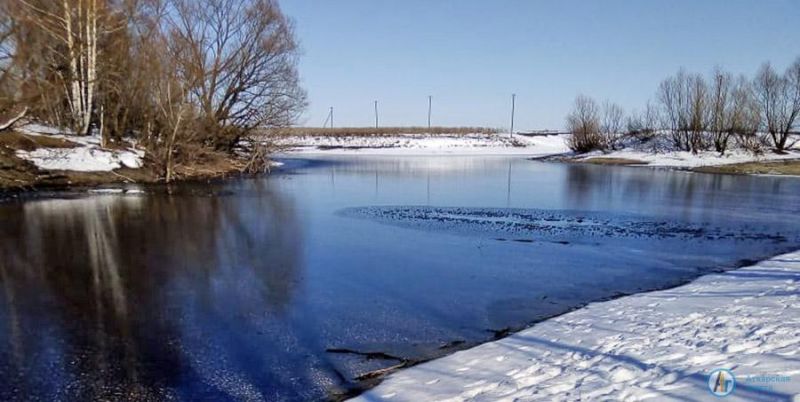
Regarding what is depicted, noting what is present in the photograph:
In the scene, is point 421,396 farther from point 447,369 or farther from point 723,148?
point 723,148

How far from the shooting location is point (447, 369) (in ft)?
16.9

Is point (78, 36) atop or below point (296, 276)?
atop

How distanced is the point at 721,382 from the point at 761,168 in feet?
128

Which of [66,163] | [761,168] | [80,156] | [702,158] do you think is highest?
[702,158]

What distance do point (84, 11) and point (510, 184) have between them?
898 inches

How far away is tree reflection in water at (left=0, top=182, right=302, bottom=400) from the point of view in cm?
505

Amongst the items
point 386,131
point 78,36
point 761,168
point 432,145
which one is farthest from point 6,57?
point 386,131

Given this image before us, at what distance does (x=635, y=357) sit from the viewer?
5.02 m

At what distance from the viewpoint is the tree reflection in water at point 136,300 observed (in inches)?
199

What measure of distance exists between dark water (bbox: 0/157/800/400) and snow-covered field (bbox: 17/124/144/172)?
22.9ft

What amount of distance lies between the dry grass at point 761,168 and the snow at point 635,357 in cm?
3358

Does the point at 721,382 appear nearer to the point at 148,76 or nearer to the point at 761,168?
the point at 148,76

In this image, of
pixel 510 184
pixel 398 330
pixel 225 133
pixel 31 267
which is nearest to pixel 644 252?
pixel 398 330

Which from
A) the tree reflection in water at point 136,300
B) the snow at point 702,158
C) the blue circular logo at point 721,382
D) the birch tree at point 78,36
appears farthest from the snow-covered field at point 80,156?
the snow at point 702,158
